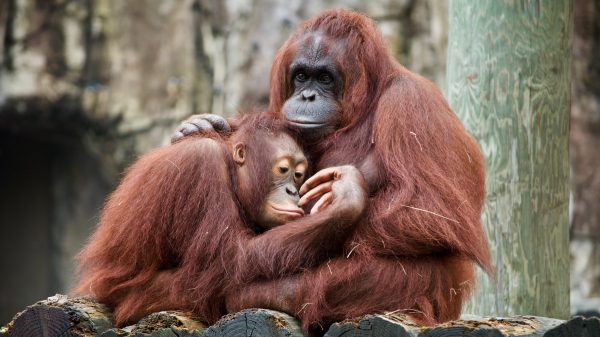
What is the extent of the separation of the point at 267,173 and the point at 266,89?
5.07 m

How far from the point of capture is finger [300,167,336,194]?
11.5 ft

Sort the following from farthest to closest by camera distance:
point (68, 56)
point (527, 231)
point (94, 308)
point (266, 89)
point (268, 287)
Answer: point (68, 56) < point (266, 89) < point (527, 231) < point (94, 308) < point (268, 287)

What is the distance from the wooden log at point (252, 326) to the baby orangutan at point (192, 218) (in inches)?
12.1

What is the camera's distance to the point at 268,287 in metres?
3.32

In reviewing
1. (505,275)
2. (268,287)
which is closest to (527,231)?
(505,275)

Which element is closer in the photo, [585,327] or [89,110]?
[585,327]

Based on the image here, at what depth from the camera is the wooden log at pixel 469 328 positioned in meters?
2.61

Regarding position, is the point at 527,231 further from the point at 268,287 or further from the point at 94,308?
the point at 94,308

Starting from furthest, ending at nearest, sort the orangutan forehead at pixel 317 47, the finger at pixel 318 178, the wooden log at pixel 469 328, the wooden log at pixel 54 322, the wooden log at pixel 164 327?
1. the orangutan forehead at pixel 317 47
2. the finger at pixel 318 178
3. the wooden log at pixel 54 322
4. the wooden log at pixel 164 327
5. the wooden log at pixel 469 328

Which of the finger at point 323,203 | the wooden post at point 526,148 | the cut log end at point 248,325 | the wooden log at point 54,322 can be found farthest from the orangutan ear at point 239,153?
the wooden post at point 526,148

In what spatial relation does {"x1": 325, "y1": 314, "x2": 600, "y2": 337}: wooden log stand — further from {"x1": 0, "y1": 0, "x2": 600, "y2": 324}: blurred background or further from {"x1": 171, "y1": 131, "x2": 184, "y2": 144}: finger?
{"x1": 0, "y1": 0, "x2": 600, "y2": 324}: blurred background

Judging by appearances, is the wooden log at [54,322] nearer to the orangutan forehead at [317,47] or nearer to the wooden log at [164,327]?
the wooden log at [164,327]

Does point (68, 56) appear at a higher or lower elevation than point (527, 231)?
higher

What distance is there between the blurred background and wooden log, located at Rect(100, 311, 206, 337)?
5.31m
